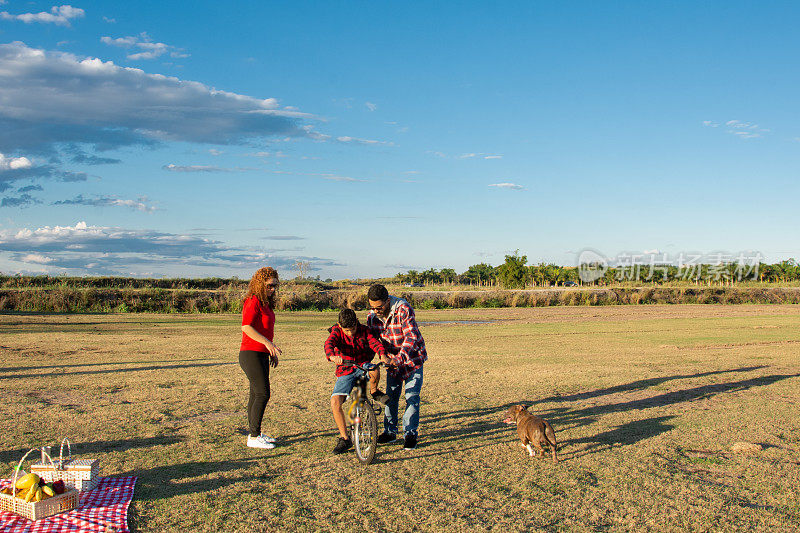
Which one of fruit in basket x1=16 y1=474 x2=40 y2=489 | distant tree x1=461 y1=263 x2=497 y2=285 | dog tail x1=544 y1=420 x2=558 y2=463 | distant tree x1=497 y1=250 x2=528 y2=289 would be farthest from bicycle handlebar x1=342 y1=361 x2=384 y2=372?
distant tree x1=461 y1=263 x2=497 y2=285

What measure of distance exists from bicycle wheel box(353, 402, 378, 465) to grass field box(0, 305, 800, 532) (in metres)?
0.18

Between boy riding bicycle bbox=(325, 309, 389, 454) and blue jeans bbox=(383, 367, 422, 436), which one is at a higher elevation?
boy riding bicycle bbox=(325, 309, 389, 454)

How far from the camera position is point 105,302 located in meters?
37.7

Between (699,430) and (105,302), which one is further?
(105,302)

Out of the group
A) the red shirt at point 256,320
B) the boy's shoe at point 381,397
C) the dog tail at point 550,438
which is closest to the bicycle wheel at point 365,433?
the boy's shoe at point 381,397

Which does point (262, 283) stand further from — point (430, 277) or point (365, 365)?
point (430, 277)

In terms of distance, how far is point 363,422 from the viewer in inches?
254

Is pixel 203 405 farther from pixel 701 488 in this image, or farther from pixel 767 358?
pixel 767 358

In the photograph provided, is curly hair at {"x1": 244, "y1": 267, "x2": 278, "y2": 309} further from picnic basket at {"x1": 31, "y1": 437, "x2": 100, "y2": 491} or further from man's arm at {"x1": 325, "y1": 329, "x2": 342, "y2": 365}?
picnic basket at {"x1": 31, "y1": 437, "x2": 100, "y2": 491}

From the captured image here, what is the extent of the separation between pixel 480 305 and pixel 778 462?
123ft

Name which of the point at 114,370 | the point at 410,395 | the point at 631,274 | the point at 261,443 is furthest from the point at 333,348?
the point at 631,274

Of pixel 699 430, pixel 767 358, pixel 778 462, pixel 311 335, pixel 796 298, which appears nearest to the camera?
pixel 778 462

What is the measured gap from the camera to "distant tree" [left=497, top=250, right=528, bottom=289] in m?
59.7

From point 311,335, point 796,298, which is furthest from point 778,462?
point 796,298
